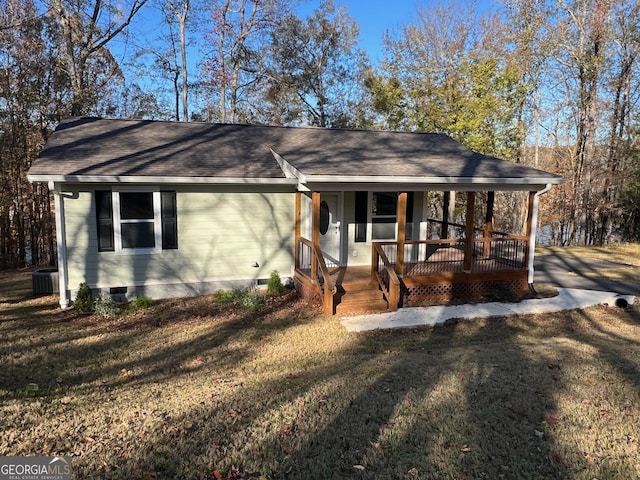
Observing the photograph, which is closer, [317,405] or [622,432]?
[622,432]

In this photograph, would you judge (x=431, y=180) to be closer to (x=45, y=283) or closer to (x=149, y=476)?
(x=149, y=476)

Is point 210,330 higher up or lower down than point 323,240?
lower down

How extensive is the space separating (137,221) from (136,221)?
0.02 metres

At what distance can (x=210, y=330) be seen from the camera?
7.68 meters

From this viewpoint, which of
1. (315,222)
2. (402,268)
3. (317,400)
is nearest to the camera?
(317,400)

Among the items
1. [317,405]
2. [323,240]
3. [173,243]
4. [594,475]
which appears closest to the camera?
[594,475]

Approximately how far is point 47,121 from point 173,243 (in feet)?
36.7

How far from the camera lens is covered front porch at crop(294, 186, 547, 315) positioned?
885 centimetres

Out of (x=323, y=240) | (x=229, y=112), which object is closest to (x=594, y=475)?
(x=323, y=240)

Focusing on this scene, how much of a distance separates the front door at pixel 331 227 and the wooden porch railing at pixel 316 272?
0.63 meters

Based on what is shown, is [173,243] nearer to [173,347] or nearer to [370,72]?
[173,347]

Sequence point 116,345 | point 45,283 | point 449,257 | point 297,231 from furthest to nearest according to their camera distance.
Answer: point 449,257, point 297,231, point 45,283, point 116,345
